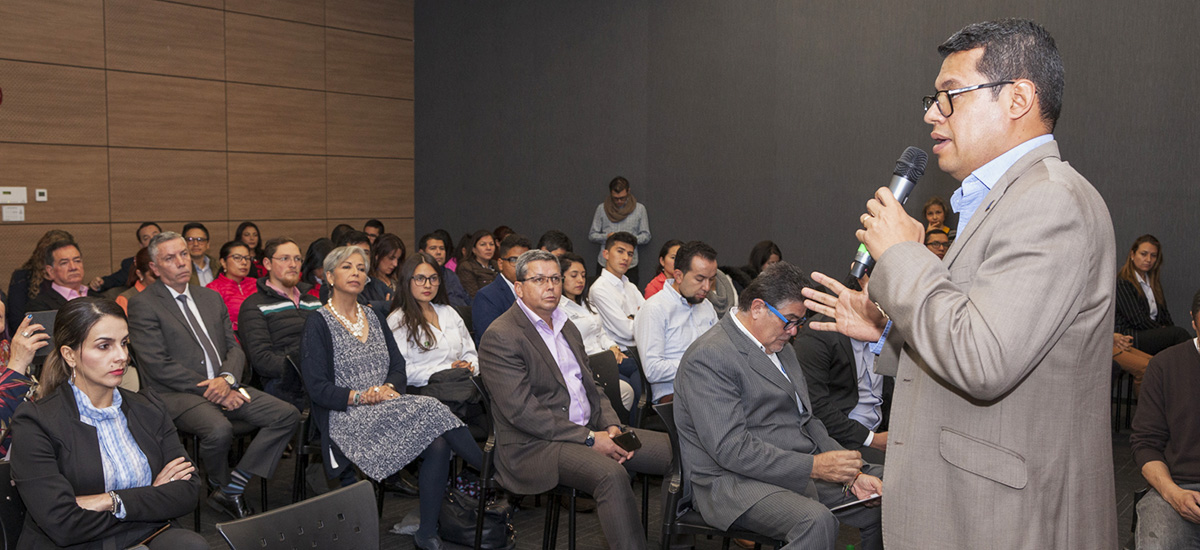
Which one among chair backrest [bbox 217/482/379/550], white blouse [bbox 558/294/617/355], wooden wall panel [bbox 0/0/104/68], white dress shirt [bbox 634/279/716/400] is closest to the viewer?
chair backrest [bbox 217/482/379/550]

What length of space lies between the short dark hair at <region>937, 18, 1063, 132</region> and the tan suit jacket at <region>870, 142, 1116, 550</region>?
87 mm

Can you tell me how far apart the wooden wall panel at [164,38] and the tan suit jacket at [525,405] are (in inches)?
243

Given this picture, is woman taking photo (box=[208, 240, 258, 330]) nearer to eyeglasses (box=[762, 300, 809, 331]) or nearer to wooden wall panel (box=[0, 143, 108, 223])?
wooden wall panel (box=[0, 143, 108, 223])

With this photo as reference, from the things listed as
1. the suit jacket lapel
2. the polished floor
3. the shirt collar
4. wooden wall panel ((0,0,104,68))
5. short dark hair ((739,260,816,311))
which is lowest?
the polished floor

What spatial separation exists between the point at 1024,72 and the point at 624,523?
224 cm

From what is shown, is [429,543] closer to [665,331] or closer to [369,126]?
[665,331]

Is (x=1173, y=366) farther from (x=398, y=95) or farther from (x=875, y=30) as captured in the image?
(x=398, y=95)

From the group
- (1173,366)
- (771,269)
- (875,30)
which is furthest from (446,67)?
(1173,366)

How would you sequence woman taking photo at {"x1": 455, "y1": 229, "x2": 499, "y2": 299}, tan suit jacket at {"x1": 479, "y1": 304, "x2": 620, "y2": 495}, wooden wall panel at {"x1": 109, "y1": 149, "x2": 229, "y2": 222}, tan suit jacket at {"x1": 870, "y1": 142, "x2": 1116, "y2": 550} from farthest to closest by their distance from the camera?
1. wooden wall panel at {"x1": 109, "y1": 149, "x2": 229, "y2": 222}
2. woman taking photo at {"x1": 455, "y1": 229, "x2": 499, "y2": 299}
3. tan suit jacket at {"x1": 479, "y1": 304, "x2": 620, "y2": 495}
4. tan suit jacket at {"x1": 870, "y1": 142, "x2": 1116, "y2": 550}

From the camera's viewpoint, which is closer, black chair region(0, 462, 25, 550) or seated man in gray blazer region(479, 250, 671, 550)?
black chair region(0, 462, 25, 550)

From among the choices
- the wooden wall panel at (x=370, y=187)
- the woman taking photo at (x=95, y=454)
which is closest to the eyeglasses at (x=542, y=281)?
the woman taking photo at (x=95, y=454)

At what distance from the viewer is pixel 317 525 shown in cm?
208

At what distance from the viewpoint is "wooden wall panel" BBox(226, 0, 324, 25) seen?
8719mm

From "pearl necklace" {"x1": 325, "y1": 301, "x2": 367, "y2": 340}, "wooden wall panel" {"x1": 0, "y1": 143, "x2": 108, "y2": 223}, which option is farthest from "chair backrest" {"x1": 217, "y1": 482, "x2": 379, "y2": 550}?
"wooden wall panel" {"x1": 0, "y1": 143, "x2": 108, "y2": 223}
